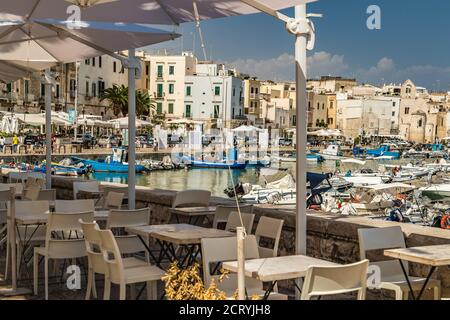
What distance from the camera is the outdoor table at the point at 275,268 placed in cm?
367

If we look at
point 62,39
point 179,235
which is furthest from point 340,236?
point 62,39

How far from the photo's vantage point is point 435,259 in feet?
13.0

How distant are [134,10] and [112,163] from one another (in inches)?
1379

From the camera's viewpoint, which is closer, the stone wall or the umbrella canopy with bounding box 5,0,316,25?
the stone wall

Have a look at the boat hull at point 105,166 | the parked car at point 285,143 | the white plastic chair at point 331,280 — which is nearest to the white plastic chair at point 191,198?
the white plastic chair at point 331,280

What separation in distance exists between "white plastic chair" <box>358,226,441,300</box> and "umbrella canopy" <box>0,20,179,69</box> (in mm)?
3635

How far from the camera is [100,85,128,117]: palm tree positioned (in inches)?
2436

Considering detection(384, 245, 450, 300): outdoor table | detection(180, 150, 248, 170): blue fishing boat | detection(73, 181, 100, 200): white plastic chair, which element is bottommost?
detection(180, 150, 248, 170): blue fishing boat

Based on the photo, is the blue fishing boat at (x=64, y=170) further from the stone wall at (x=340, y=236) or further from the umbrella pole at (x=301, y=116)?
the umbrella pole at (x=301, y=116)

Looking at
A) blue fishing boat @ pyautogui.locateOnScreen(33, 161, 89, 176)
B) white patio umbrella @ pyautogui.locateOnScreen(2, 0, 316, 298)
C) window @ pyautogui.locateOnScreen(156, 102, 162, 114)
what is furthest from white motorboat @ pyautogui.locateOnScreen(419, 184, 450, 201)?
window @ pyautogui.locateOnScreen(156, 102, 162, 114)

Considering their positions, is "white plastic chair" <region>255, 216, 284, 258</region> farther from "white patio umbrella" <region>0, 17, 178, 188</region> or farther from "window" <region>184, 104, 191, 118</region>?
"window" <region>184, 104, 191, 118</region>

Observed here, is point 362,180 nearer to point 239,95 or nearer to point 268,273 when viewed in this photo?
point 268,273
